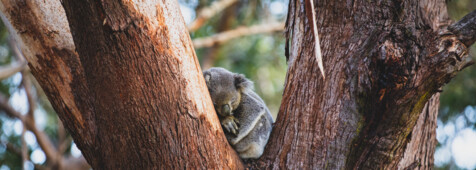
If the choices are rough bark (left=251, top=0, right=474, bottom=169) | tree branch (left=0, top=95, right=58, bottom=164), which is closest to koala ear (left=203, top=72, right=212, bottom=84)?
rough bark (left=251, top=0, right=474, bottom=169)

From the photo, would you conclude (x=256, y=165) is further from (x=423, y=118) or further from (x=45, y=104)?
(x=45, y=104)

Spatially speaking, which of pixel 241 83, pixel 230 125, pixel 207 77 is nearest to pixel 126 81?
pixel 230 125

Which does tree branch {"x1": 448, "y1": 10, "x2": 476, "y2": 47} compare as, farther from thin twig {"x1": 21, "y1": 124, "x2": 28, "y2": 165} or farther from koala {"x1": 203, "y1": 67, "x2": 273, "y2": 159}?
thin twig {"x1": 21, "y1": 124, "x2": 28, "y2": 165}

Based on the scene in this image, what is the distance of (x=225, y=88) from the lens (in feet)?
10.4

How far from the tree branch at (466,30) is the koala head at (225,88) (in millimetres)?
1609

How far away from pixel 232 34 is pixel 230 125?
160 inches

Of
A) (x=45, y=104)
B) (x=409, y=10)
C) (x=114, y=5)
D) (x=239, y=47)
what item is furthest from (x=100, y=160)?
(x=239, y=47)

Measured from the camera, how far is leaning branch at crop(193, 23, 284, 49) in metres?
6.40

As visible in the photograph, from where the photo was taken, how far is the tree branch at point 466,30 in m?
2.18

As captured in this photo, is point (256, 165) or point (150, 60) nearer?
point (150, 60)

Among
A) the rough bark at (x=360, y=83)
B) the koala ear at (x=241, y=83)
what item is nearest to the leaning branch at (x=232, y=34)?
the koala ear at (x=241, y=83)

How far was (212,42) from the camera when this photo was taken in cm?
652

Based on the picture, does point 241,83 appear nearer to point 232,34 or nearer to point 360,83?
point 360,83

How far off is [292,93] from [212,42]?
161 inches
